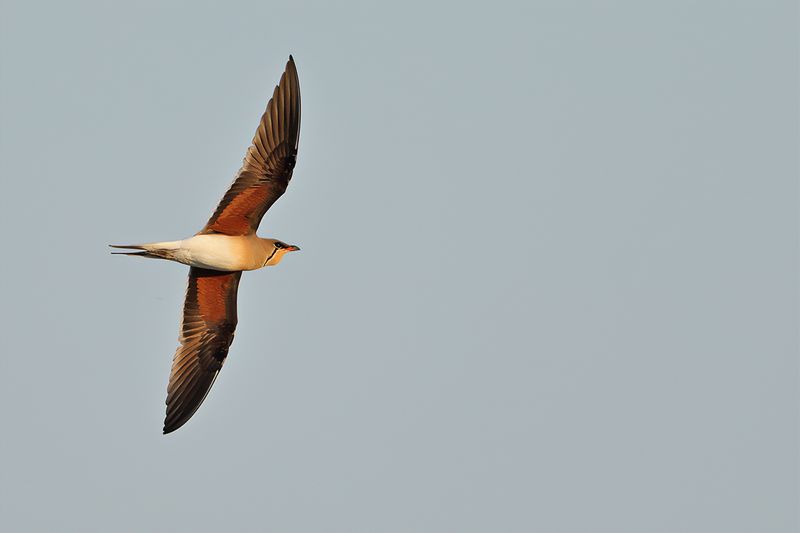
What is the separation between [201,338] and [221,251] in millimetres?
2493

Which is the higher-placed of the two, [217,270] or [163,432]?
[217,270]

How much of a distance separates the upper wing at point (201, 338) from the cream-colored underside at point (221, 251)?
3.48ft

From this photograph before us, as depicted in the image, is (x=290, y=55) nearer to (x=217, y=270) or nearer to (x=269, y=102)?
(x=269, y=102)

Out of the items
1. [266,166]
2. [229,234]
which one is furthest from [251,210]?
[266,166]

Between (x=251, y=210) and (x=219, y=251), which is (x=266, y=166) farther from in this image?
(x=219, y=251)

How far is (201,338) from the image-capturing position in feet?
74.7

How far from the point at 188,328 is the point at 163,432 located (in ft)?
6.27

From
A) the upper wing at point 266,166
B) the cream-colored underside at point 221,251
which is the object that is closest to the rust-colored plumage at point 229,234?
the upper wing at point 266,166

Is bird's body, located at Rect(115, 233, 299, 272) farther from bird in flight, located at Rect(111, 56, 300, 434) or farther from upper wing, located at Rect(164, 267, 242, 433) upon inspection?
upper wing, located at Rect(164, 267, 242, 433)

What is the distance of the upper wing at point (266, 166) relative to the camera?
68.3 feet

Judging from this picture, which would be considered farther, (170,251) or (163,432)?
(163,432)

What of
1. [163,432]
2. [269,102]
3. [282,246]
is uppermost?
[269,102]

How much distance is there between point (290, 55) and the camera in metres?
20.9

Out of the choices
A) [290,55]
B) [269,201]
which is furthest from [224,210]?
[290,55]
